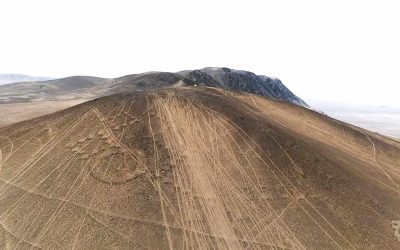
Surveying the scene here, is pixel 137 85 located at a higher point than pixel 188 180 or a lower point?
lower

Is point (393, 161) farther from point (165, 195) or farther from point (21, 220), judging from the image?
point (21, 220)

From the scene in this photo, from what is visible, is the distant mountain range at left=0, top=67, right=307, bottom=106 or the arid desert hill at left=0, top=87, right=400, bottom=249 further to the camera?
the distant mountain range at left=0, top=67, right=307, bottom=106

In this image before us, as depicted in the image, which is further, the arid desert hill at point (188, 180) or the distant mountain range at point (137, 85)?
the distant mountain range at point (137, 85)

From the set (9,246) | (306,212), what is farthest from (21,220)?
(306,212)

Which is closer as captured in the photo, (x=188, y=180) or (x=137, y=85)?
(x=188, y=180)
